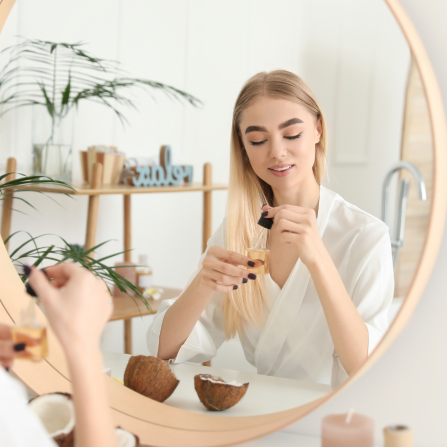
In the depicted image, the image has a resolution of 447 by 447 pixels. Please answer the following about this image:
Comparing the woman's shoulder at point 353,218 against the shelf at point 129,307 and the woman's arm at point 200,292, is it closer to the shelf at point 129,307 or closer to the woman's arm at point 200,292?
Result: the woman's arm at point 200,292

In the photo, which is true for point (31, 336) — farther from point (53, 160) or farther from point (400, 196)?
point (53, 160)

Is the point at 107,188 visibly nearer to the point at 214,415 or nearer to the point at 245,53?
the point at 245,53

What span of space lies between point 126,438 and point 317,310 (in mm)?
263

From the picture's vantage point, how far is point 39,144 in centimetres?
122

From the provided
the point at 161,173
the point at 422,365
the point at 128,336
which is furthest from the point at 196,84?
the point at 422,365

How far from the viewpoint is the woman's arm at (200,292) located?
67 cm

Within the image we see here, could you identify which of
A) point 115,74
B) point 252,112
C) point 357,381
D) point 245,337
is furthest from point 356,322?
point 115,74

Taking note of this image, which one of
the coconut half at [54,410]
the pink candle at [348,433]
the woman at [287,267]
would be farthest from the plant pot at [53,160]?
the pink candle at [348,433]

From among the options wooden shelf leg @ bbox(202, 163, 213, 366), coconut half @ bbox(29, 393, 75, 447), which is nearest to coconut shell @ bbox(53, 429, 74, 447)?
coconut half @ bbox(29, 393, 75, 447)

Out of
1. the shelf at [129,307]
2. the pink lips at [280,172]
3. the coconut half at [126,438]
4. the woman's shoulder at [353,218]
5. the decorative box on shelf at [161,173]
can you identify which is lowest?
the coconut half at [126,438]

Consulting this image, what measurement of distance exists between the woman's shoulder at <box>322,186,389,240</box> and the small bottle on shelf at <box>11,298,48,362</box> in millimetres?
361

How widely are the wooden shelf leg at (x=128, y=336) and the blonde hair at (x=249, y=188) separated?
236 mm

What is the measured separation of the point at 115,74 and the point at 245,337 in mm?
923

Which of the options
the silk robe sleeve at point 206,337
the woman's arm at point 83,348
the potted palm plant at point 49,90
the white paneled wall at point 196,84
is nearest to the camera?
the woman's arm at point 83,348
